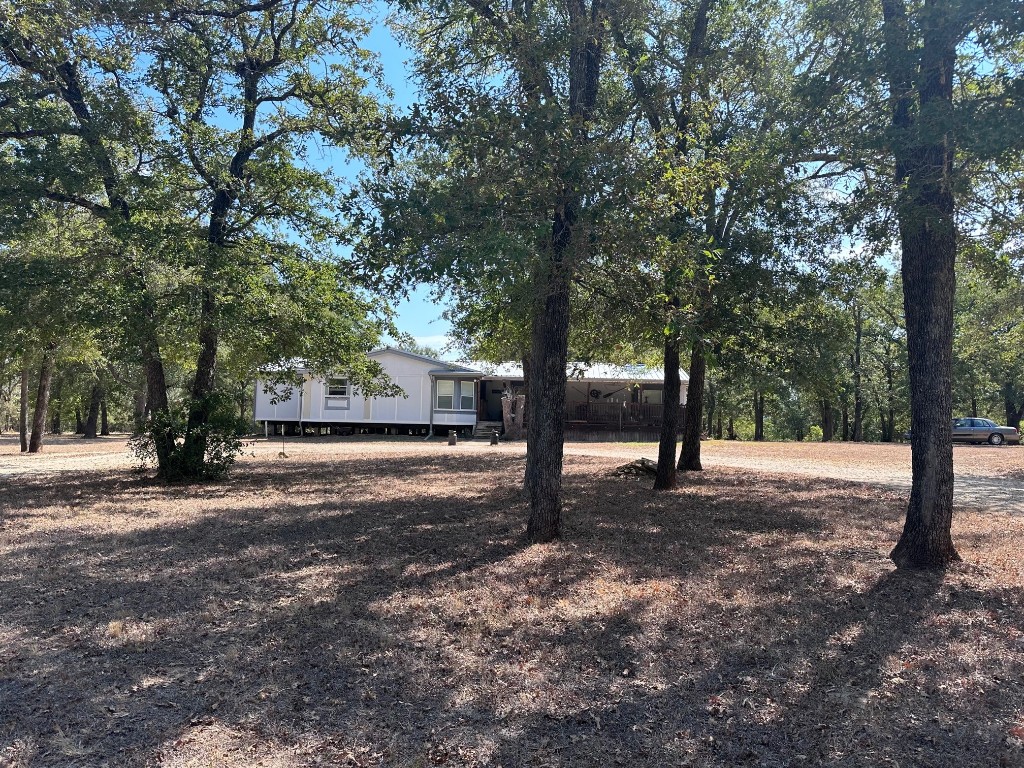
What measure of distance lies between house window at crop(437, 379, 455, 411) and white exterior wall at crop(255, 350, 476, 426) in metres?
0.29

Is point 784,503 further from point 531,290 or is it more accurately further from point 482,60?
point 482,60

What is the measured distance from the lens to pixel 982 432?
3108cm

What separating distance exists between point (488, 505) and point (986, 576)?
5.89 m

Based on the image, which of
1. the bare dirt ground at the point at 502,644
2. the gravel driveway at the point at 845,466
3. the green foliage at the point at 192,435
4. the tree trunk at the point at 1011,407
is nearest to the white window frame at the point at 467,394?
the gravel driveway at the point at 845,466

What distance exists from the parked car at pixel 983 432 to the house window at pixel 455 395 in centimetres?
2223

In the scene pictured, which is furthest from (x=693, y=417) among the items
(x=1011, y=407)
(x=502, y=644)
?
(x=1011, y=407)

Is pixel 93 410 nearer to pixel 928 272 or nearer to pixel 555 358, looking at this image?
pixel 555 358

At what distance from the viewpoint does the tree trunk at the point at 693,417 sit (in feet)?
41.6

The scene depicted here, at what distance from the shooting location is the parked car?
102ft

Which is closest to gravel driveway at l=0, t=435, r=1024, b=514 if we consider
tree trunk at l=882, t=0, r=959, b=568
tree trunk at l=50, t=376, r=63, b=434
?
tree trunk at l=882, t=0, r=959, b=568

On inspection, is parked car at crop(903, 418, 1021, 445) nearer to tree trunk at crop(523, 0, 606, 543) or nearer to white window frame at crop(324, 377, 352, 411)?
white window frame at crop(324, 377, 352, 411)

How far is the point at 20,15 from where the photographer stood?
31.1 ft

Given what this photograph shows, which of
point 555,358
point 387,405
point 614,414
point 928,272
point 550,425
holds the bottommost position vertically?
point 550,425

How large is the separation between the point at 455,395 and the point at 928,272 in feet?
89.3
